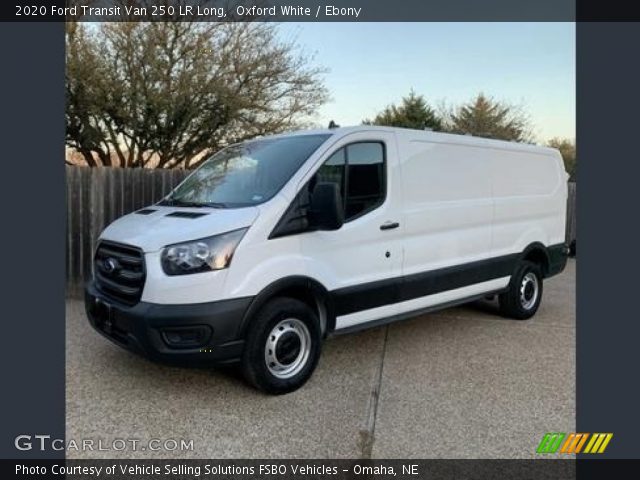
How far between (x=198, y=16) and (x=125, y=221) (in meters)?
9.98

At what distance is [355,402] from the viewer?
4.06 meters

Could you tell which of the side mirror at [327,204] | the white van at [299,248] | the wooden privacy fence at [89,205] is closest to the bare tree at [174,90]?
the wooden privacy fence at [89,205]

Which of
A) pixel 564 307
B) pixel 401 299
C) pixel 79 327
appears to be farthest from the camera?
pixel 564 307

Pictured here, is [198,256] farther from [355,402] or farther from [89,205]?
[89,205]

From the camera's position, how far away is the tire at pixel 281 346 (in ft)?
12.9

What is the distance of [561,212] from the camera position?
7.04m

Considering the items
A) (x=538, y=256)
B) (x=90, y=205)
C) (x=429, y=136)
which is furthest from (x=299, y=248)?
(x=90, y=205)

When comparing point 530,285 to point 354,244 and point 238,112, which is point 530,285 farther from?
point 238,112

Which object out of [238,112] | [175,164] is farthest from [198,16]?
[175,164]

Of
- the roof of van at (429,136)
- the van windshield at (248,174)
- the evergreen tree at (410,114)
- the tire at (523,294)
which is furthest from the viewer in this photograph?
the evergreen tree at (410,114)

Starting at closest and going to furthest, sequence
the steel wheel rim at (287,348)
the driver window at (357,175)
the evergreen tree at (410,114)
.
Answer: the steel wheel rim at (287,348), the driver window at (357,175), the evergreen tree at (410,114)

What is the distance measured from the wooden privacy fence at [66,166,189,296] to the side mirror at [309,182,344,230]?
4272 mm

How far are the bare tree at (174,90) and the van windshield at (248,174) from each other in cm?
871

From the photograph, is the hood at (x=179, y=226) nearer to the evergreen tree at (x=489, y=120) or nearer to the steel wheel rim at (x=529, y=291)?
the steel wheel rim at (x=529, y=291)
